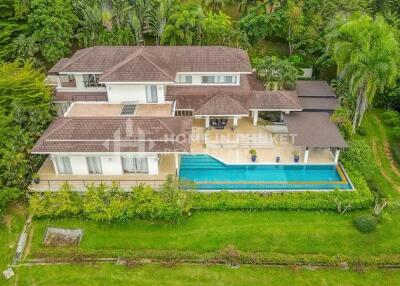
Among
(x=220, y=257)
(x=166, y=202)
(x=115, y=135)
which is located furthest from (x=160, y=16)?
(x=220, y=257)

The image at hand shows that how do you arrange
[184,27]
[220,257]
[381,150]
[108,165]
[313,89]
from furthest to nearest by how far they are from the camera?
1. [184,27]
2. [313,89]
3. [381,150]
4. [108,165]
5. [220,257]

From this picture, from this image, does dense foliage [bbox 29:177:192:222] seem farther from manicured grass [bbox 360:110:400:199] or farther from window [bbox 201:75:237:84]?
manicured grass [bbox 360:110:400:199]

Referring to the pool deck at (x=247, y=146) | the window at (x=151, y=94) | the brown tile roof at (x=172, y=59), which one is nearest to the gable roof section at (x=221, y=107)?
the pool deck at (x=247, y=146)

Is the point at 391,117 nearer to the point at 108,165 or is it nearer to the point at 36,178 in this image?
the point at 108,165

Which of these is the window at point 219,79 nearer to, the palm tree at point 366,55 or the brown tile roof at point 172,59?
the brown tile roof at point 172,59

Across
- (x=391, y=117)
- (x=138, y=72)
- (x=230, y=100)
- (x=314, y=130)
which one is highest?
(x=138, y=72)

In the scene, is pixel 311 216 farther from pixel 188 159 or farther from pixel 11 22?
pixel 11 22

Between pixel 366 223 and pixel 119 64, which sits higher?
pixel 119 64

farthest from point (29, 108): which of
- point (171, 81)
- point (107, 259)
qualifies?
point (107, 259)
